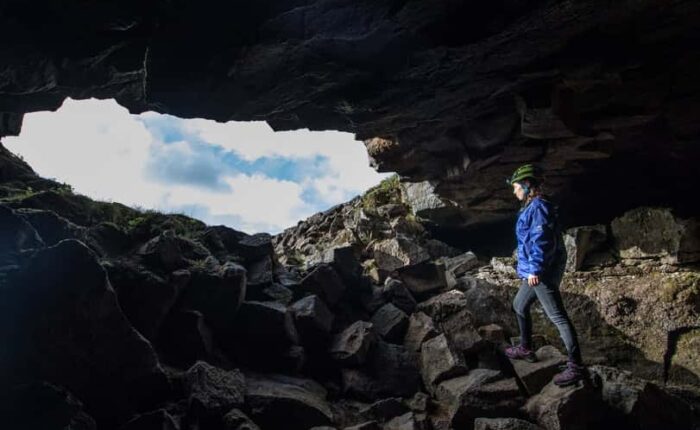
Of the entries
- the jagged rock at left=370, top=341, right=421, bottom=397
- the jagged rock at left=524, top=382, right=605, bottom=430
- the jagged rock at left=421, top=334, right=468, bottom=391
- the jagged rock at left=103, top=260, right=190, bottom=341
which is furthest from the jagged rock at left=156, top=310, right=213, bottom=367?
the jagged rock at left=524, top=382, right=605, bottom=430

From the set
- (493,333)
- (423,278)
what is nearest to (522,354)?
(493,333)

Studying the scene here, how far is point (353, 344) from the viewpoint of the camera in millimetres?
10047

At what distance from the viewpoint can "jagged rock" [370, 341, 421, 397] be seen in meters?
9.52

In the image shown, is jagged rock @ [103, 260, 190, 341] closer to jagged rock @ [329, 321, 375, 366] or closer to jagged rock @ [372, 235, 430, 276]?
jagged rock @ [329, 321, 375, 366]

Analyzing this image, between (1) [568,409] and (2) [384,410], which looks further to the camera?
(2) [384,410]

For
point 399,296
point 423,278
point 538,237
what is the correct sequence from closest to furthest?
1. point 538,237
2. point 399,296
3. point 423,278

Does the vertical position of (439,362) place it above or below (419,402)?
above

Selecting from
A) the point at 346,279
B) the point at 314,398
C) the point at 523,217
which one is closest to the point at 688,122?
the point at 523,217

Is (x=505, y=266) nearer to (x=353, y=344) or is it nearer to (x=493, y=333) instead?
(x=493, y=333)

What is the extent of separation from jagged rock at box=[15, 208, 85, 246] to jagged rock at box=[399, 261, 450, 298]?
337 inches

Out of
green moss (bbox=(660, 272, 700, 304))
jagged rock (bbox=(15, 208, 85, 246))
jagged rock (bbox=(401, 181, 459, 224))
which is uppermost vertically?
jagged rock (bbox=(401, 181, 459, 224))

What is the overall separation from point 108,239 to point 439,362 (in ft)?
24.6

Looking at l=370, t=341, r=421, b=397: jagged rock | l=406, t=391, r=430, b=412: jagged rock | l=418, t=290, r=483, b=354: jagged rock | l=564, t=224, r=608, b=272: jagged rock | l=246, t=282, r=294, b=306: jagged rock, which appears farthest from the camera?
l=564, t=224, r=608, b=272: jagged rock

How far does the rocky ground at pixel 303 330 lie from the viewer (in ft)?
22.5
